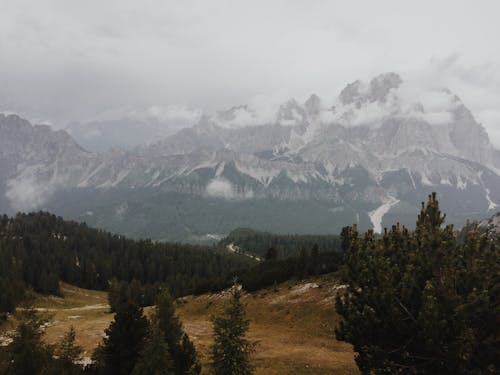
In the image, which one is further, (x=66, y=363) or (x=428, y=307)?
(x=66, y=363)

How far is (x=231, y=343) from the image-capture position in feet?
85.5

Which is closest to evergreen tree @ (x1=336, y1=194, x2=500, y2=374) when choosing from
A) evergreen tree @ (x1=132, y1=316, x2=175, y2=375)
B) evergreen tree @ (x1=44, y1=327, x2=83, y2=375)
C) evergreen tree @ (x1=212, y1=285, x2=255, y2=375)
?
evergreen tree @ (x1=212, y1=285, x2=255, y2=375)

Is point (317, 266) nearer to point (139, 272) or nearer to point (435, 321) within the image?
point (435, 321)

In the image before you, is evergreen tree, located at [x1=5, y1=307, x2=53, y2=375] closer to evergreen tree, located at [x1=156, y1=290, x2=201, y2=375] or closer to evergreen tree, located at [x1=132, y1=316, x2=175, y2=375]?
evergreen tree, located at [x1=132, y1=316, x2=175, y2=375]

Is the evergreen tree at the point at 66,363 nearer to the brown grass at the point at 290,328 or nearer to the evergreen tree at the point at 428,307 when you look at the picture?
the brown grass at the point at 290,328

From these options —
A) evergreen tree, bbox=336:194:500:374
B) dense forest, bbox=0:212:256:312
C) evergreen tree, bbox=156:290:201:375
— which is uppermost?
evergreen tree, bbox=336:194:500:374

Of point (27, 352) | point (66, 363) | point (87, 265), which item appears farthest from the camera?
point (87, 265)

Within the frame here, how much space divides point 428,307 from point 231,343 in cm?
1298

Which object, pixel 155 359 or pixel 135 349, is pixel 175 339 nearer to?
pixel 135 349

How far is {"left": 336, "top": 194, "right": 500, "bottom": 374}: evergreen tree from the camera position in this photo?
63.3 ft

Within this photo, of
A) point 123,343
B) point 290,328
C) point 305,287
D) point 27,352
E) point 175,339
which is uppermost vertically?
point 27,352

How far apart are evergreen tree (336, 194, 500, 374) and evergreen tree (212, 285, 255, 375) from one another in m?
6.57

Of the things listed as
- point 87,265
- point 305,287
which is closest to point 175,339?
point 305,287

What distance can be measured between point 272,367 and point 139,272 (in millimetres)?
152651
